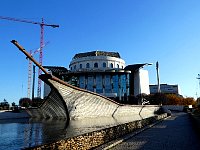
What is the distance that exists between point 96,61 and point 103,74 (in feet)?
23.8

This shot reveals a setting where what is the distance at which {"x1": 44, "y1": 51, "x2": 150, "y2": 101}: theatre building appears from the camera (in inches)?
4161

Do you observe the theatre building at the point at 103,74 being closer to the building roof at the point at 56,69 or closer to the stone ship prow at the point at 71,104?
the building roof at the point at 56,69

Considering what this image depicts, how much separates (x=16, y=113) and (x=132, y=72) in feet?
217

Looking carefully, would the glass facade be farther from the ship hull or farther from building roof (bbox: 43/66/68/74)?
the ship hull

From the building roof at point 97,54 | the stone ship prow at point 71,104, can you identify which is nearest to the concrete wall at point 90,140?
the stone ship prow at point 71,104

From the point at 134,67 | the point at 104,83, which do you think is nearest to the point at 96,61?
the point at 104,83

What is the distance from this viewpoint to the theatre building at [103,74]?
347ft

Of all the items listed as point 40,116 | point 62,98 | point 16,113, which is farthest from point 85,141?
point 16,113

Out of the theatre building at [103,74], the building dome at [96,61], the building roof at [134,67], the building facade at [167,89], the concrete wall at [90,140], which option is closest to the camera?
the concrete wall at [90,140]

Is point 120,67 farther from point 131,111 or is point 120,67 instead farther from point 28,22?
point 131,111

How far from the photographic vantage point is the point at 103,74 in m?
106

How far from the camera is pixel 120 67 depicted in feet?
382

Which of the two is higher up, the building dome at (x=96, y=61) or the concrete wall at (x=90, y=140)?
the building dome at (x=96, y=61)

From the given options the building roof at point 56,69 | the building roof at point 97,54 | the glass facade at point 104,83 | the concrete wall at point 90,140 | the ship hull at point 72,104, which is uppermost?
the building roof at point 97,54
